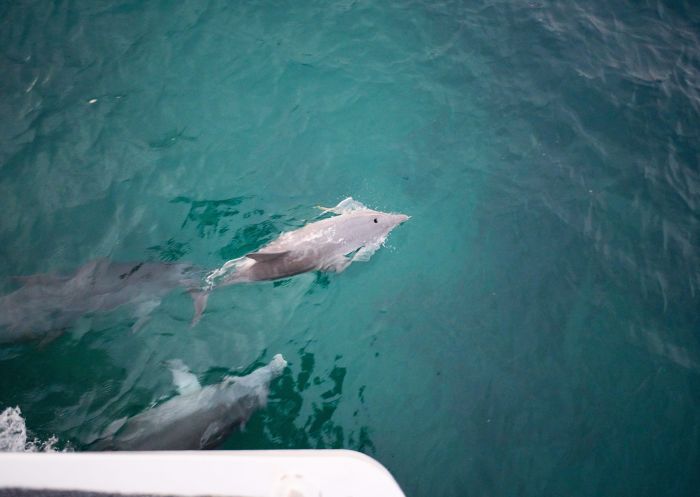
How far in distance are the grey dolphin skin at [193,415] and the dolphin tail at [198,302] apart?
649 mm

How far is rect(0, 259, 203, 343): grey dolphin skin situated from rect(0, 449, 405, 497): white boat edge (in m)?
3.48

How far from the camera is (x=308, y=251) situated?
19.5 ft

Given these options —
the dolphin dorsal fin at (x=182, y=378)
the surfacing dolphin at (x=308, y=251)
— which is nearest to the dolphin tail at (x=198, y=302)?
the surfacing dolphin at (x=308, y=251)

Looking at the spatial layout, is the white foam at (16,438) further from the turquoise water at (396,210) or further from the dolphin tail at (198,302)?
the dolphin tail at (198,302)

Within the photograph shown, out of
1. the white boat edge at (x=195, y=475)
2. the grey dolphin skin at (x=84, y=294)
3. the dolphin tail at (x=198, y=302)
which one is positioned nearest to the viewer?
the white boat edge at (x=195, y=475)

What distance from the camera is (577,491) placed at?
6.01 metres

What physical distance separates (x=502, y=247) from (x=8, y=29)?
378 inches

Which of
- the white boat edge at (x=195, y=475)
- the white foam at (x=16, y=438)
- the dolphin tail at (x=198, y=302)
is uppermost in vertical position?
the white boat edge at (x=195, y=475)

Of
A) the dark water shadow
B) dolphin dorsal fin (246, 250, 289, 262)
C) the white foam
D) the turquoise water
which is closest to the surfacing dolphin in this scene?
dolphin dorsal fin (246, 250, 289, 262)

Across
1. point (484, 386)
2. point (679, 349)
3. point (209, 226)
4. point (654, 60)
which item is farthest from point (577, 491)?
point (654, 60)

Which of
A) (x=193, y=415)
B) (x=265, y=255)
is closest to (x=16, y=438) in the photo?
(x=193, y=415)

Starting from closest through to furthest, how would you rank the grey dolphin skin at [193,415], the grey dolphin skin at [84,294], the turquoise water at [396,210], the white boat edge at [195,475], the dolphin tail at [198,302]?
the white boat edge at [195,475]
the grey dolphin skin at [193,415]
the grey dolphin skin at [84,294]
the turquoise water at [396,210]
the dolphin tail at [198,302]

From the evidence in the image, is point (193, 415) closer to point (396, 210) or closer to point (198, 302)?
point (198, 302)

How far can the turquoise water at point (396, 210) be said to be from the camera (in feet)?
19.8
